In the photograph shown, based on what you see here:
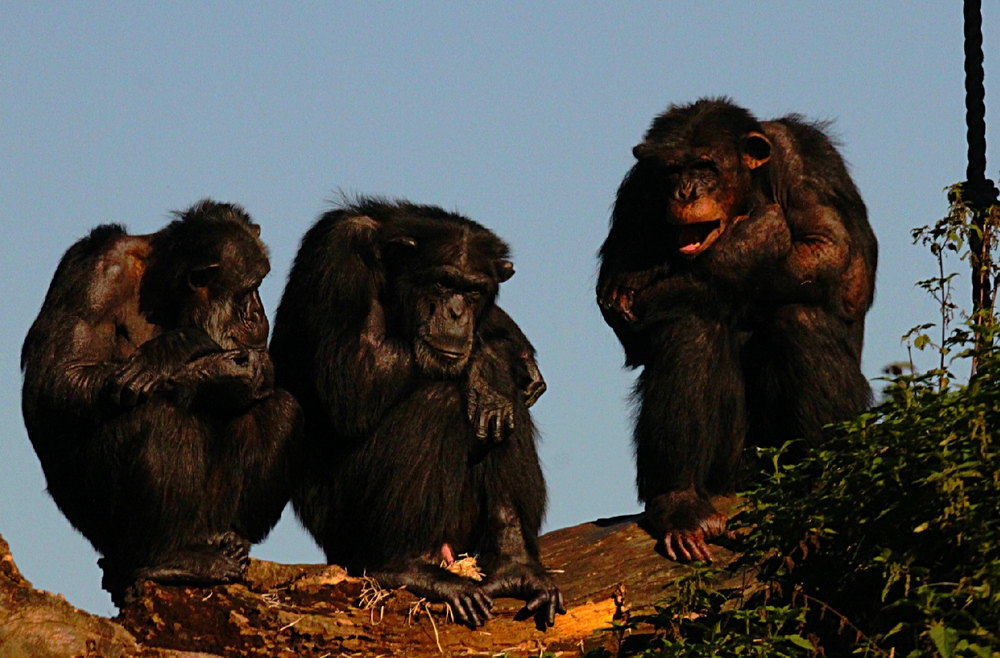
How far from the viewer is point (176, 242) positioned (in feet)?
25.0

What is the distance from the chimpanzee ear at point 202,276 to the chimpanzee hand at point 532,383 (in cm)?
175

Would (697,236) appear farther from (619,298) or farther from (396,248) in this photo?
(396,248)

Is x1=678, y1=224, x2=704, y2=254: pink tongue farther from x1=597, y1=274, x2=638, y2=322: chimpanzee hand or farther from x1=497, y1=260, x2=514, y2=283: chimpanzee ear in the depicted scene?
x1=497, y1=260, x2=514, y2=283: chimpanzee ear

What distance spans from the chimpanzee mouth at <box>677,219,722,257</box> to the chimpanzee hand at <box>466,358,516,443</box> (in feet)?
4.65

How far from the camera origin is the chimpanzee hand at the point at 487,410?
25.1ft

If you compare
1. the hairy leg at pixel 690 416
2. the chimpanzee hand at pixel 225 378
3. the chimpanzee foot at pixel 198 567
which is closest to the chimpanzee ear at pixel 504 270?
the hairy leg at pixel 690 416

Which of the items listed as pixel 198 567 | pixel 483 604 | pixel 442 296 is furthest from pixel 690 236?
pixel 198 567

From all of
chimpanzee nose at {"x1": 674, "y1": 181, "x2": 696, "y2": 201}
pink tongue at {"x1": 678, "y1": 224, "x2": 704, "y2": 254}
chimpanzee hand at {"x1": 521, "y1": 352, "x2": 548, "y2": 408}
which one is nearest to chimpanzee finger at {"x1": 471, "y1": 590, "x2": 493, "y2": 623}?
chimpanzee hand at {"x1": 521, "y1": 352, "x2": 548, "y2": 408}

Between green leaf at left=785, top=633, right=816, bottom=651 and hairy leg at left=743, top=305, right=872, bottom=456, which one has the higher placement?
hairy leg at left=743, top=305, right=872, bottom=456

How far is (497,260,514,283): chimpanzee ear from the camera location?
8266 mm

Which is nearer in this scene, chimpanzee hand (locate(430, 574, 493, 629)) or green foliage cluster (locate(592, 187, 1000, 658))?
green foliage cluster (locate(592, 187, 1000, 658))

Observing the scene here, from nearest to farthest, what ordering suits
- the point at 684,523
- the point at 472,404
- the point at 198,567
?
1. the point at 198,567
2. the point at 684,523
3. the point at 472,404

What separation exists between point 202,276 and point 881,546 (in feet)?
11.8

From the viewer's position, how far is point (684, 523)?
7.54 metres
